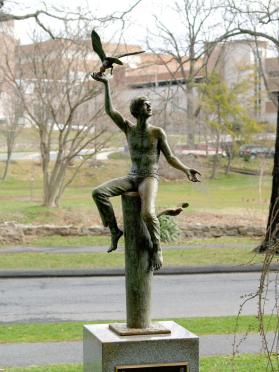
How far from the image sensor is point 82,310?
51.7ft

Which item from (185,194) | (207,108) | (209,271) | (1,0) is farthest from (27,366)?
(207,108)

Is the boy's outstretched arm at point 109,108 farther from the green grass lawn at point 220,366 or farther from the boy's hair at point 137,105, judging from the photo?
the green grass lawn at point 220,366

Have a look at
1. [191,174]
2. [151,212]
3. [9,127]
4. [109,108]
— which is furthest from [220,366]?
[9,127]

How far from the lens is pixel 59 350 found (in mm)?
11859

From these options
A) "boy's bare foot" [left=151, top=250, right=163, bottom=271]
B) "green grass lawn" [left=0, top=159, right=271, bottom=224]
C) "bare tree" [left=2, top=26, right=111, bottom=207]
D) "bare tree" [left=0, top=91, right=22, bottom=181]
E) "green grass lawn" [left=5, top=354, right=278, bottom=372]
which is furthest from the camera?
"bare tree" [left=0, top=91, right=22, bottom=181]

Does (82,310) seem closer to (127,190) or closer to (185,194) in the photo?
(127,190)

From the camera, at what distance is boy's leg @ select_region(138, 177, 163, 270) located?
793 cm

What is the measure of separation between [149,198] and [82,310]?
26.5 feet

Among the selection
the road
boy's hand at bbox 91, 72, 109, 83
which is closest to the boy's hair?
boy's hand at bbox 91, 72, 109, 83

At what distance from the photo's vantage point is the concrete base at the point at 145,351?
7738 millimetres

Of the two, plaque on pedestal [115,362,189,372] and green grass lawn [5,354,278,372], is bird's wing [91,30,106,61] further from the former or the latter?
green grass lawn [5,354,278,372]

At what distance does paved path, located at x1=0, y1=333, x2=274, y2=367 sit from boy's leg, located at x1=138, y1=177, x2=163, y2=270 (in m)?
Result: 3.47

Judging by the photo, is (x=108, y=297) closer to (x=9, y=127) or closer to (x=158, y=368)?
(x=158, y=368)

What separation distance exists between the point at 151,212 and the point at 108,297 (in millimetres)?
9566
